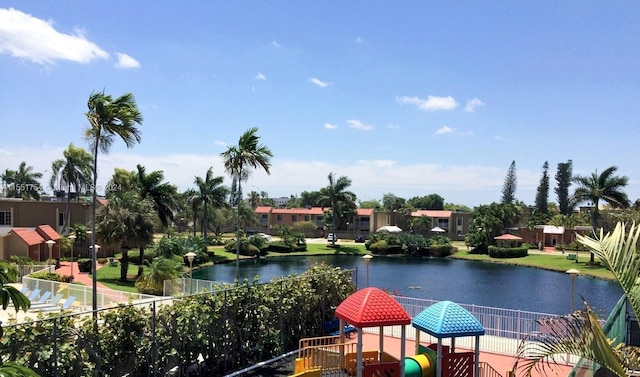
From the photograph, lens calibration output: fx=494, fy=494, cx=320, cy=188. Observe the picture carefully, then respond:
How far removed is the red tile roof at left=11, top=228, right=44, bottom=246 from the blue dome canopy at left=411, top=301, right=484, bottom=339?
107ft

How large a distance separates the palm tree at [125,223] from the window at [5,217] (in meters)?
12.7

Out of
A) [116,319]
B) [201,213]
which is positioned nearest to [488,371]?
[116,319]

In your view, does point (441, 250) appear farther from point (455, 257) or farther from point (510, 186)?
point (510, 186)

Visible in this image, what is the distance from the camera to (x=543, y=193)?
107938 millimetres

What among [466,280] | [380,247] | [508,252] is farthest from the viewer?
[380,247]

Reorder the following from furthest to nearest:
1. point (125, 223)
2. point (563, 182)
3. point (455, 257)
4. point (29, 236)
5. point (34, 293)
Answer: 1. point (563, 182)
2. point (455, 257)
3. point (29, 236)
4. point (125, 223)
5. point (34, 293)

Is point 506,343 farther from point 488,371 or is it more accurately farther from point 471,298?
point 471,298

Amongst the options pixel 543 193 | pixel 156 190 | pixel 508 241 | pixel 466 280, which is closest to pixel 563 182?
pixel 543 193

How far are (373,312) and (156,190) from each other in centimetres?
3268

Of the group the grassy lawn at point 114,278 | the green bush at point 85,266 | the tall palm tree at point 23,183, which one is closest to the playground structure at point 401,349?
the grassy lawn at point 114,278

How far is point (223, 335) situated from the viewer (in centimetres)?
1264

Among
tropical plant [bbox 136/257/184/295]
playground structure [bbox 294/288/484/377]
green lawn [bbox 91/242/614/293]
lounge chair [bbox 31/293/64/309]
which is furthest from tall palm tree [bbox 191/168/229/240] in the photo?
playground structure [bbox 294/288/484/377]

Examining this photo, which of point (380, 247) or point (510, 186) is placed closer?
point (380, 247)

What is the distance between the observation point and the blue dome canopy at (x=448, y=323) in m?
11.5
